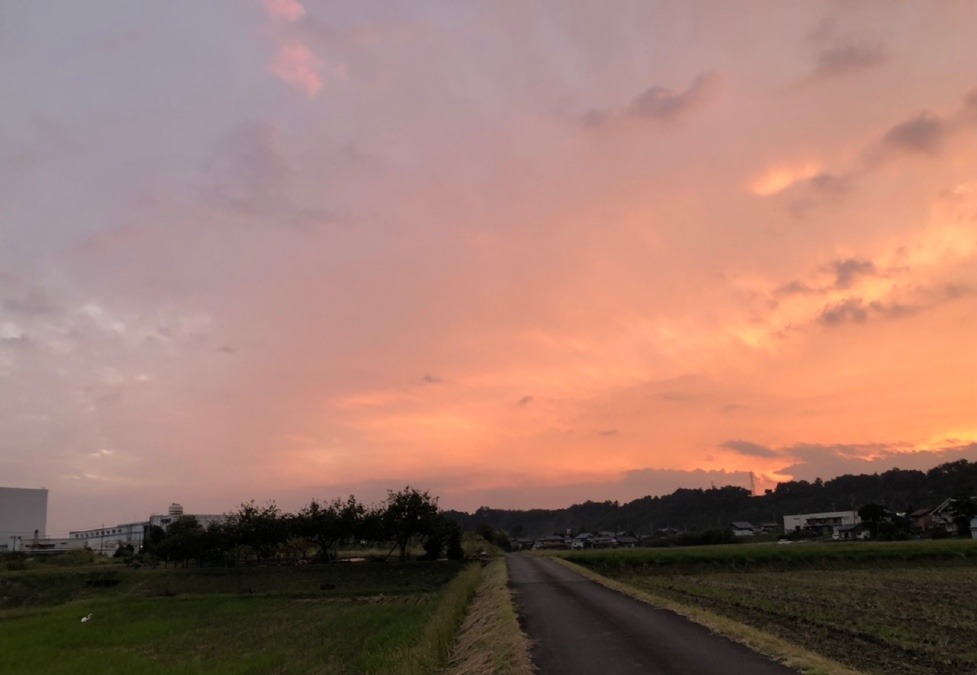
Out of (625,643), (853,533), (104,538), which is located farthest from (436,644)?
(104,538)

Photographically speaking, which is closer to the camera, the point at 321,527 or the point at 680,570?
the point at 680,570

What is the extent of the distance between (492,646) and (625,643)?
351cm

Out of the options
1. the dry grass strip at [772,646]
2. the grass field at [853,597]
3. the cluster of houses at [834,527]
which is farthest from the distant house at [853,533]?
the dry grass strip at [772,646]

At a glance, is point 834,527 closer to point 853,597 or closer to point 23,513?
point 853,597

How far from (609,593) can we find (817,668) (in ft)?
66.7

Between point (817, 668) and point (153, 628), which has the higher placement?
point (817, 668)

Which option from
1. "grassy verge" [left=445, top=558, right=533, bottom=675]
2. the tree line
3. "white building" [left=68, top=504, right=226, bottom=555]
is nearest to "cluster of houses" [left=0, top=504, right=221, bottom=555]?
"white building" [left=68, top=504, right=226, bottom=555]

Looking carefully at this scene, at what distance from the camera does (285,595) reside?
59.0 metres

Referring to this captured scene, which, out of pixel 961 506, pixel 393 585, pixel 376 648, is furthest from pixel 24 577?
pixel 961 506

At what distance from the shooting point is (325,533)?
80.5 metres

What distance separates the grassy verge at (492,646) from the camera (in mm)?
15586

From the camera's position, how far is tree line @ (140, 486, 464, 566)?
79.6 metres

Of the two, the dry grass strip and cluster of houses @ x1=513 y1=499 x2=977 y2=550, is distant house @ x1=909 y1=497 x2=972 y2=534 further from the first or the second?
the dry grass strip

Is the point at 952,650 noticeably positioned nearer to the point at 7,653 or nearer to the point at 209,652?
the point at 209,652
